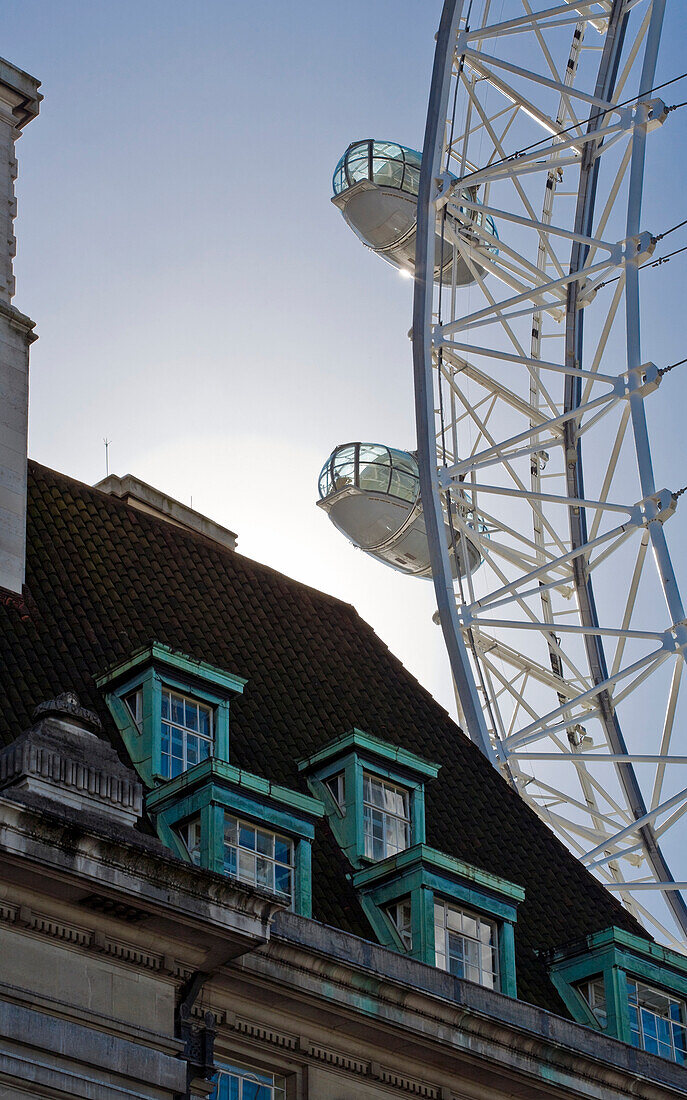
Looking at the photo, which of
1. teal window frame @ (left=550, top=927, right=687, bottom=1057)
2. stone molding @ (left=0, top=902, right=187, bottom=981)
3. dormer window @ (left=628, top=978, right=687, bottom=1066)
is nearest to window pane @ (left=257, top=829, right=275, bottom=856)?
stone molding @ (left=0, top=902, right=187, bottom=981)

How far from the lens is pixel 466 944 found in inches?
1133

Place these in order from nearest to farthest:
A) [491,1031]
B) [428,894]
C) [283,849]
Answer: [491,1031]
[283,849]
[428,894]

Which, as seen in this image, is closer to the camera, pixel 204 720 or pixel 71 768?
pixel 71 768

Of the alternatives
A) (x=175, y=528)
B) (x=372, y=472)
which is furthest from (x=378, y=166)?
(x=175, y=528)

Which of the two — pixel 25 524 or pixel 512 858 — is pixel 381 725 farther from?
pixel 25 524

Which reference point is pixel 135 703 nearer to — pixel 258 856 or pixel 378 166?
pixel 258 856

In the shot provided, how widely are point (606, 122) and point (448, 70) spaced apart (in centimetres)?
598

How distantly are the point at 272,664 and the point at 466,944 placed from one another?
6.36 m

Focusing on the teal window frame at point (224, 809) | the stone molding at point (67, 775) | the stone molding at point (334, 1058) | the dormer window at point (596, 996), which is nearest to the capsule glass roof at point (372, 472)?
the dormer window at point (596, 996)

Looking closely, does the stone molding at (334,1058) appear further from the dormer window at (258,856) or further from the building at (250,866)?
the dormer window at (258,856)

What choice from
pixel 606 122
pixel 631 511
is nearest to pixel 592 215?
pixel 606 122

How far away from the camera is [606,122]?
5512 centimetres

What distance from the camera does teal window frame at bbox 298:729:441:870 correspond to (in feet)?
97.3

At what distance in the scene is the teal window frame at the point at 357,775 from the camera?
29.7m
